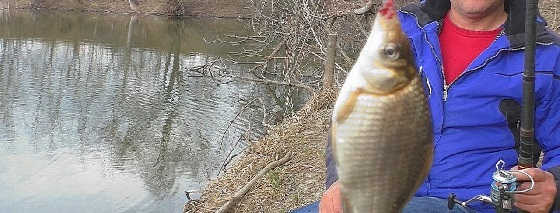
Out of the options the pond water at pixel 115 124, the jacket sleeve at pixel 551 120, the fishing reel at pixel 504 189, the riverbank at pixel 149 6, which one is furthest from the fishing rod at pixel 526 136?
the riverbank at pixel 149 6

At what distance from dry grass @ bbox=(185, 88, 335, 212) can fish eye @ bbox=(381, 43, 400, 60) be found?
469cm

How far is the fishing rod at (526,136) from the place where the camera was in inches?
92.4

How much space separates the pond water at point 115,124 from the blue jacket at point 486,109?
7.15 meters

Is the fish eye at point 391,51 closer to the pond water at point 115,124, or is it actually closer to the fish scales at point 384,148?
the fish scales at point 384,148

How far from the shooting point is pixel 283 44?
12.3m

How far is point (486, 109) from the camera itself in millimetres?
2762

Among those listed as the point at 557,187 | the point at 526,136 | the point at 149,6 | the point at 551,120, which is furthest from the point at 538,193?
the point at 149,6

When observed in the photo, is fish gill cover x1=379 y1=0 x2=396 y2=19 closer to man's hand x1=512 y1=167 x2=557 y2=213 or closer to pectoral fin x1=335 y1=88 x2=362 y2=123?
pectoral fin x1=335 y1=88 x2=362 y2=123

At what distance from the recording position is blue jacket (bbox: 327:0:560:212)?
8.93 feet

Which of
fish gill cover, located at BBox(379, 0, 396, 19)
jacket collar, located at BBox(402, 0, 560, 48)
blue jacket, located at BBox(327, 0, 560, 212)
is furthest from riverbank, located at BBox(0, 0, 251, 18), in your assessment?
fish gill cover, located at BBox(379, 0, 396, 19)

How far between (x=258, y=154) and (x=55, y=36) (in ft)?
63.4

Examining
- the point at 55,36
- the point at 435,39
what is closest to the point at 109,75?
the point at 55,36

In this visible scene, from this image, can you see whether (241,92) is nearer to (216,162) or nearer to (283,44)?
(283,44)

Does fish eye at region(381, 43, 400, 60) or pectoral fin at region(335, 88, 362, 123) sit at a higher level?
fish eye at region(381, 43, 400, 60)
